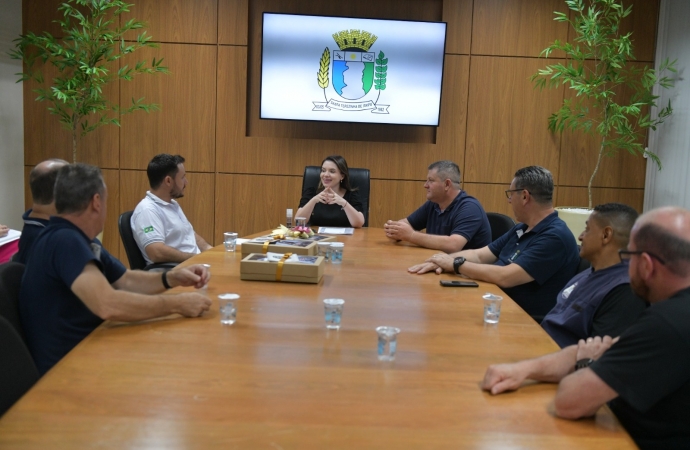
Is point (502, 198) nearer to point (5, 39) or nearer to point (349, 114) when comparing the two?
point (349, 114)

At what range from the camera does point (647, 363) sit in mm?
1409

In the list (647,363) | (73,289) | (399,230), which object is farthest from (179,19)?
(647,363)

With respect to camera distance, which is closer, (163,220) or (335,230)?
(163,220)

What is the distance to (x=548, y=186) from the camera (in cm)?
321

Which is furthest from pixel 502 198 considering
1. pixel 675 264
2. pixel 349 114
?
pixel 675 264

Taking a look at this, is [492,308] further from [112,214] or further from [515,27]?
[112,214]

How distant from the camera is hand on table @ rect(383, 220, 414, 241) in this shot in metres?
4.10

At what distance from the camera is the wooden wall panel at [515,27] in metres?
6.11

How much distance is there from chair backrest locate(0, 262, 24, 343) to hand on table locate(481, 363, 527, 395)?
4.83ft

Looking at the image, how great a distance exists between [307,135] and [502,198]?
2106 mm

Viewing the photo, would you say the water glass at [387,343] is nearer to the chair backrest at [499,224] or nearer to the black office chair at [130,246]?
the black office chair at [130,246]

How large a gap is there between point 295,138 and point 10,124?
2799 millimetres

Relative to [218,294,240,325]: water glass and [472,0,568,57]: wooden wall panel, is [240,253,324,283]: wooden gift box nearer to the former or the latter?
[218,294,240,325]: water glass

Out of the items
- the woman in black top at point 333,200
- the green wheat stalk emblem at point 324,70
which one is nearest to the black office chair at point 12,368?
the woman in black top at point 333,200
